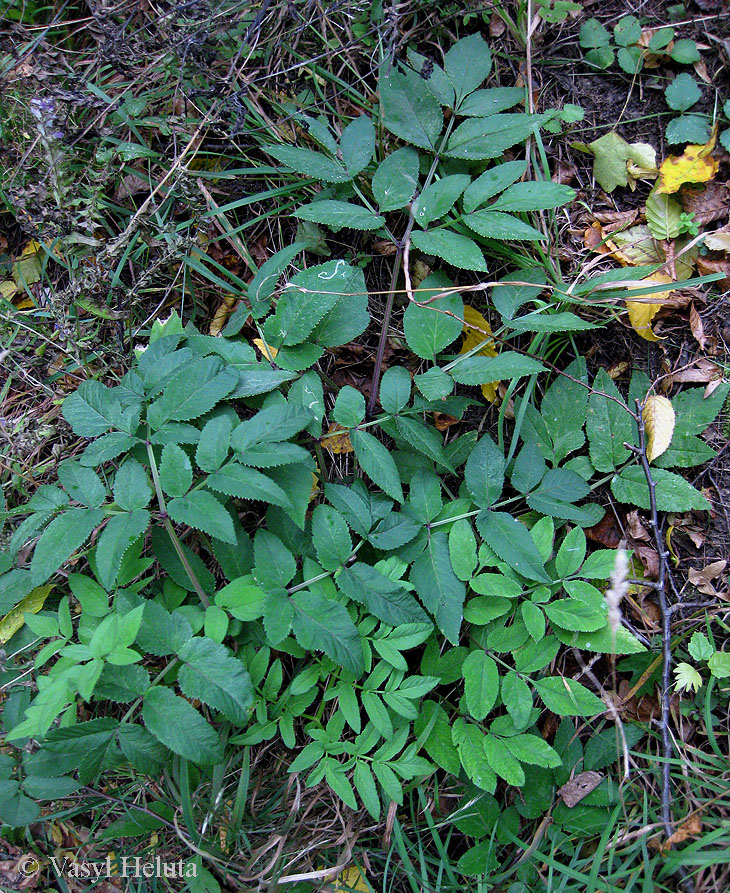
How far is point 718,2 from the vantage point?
2.35 m

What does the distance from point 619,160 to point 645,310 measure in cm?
60

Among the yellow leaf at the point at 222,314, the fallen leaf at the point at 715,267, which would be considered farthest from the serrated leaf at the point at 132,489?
the fallen leaf at the point at 715,267

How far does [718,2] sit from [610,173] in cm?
76

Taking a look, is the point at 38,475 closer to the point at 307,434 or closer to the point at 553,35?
the point at 307,434

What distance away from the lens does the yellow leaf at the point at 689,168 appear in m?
2.30

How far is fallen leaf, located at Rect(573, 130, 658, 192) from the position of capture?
235cm

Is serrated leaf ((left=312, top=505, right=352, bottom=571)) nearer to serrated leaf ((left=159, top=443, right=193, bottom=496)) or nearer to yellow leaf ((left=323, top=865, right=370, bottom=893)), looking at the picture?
serrated leaf ((left=159, top=443, right=193, bottom=496))

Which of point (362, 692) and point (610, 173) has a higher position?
point (610, 173)

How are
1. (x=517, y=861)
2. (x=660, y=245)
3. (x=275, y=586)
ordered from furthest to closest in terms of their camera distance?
(x=660, y=245), (x=517, y=861), (x=275, y=586)

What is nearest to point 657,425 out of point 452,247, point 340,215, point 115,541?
point 452,247

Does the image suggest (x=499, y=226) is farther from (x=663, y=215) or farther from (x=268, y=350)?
(x=268, y=350)

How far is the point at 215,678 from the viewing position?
1.79 metres

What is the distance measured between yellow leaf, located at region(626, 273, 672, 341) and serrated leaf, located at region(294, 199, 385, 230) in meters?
0.96

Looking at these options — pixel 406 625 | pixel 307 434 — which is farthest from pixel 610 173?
pixel 406 625
